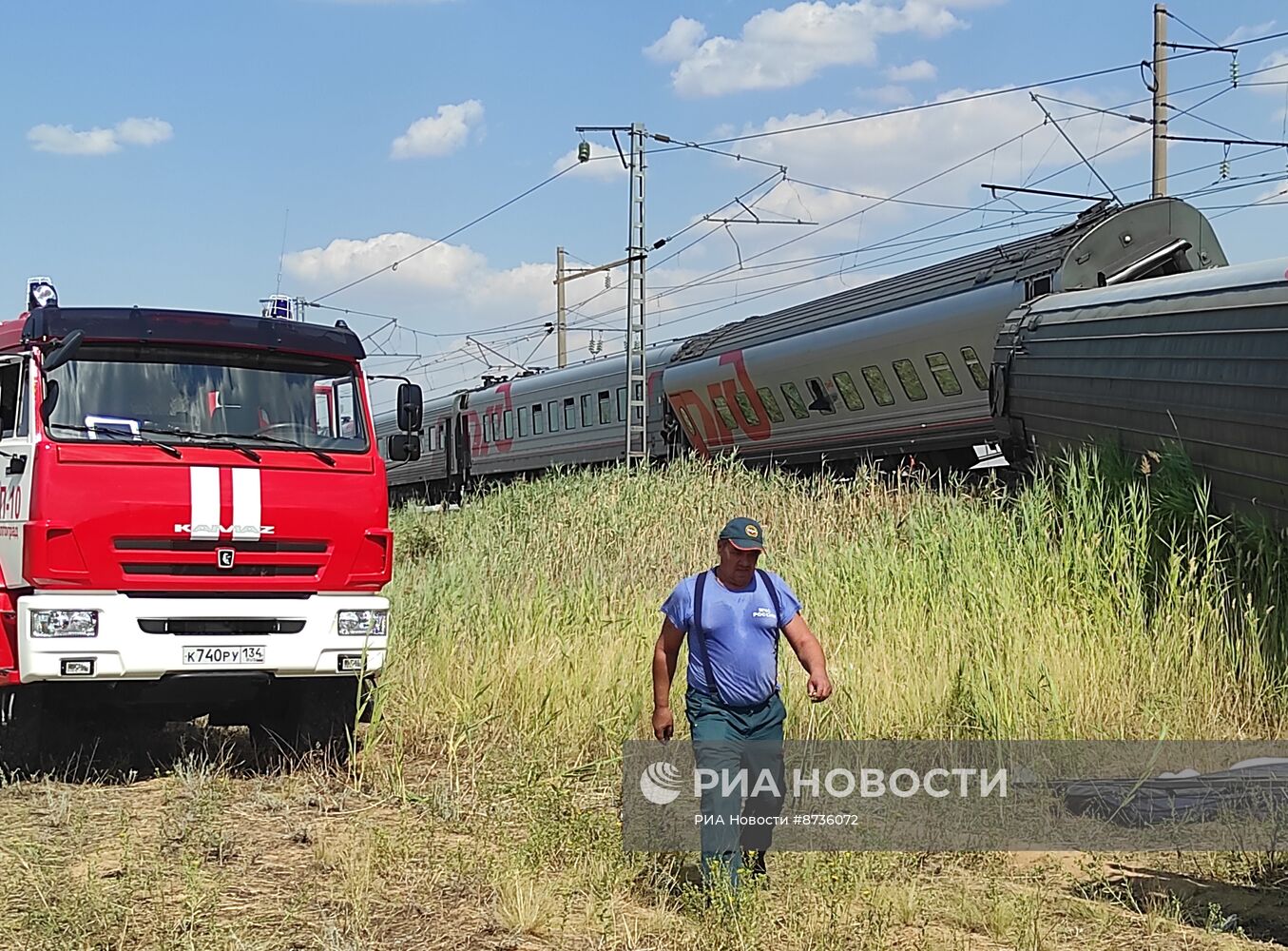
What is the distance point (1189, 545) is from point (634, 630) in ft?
13.0

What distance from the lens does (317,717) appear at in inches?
354

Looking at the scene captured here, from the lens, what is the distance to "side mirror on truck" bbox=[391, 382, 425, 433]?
380 inches

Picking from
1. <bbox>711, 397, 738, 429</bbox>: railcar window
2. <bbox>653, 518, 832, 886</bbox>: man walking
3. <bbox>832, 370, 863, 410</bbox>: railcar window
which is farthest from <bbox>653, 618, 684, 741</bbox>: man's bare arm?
<bbox>711, 397, 738, 429</bbox>: railcar window

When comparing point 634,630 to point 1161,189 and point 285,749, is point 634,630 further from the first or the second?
point 1161,189

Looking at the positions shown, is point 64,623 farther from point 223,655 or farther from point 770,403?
point 770,403

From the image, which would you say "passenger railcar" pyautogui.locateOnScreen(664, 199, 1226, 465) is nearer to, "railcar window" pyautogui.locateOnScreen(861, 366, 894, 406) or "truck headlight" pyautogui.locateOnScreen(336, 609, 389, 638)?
"railcar window" pyautogui.locateOnScreen(861, 366, 894, 406)

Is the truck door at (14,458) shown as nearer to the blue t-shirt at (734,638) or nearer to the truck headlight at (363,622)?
the truck headlight at (363,622)

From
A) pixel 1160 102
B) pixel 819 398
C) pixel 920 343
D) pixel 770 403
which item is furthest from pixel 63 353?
pixel 1160 102

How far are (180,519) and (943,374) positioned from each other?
11.8 m

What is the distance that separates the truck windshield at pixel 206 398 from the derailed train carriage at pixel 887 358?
9.09m

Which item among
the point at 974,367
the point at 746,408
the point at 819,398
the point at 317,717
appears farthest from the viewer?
the point at 746,408

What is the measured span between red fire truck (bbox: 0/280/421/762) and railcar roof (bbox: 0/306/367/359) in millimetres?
11

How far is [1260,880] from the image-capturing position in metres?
6.32
